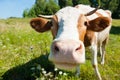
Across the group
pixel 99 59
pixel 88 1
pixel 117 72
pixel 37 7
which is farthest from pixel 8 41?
pixel 37 7

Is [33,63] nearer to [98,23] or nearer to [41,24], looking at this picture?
[41,24]

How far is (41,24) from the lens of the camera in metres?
8.88

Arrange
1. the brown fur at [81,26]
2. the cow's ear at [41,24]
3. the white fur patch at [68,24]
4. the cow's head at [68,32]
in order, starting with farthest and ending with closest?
the cow's ear at [41,24] < the brown fur at [81,26] < the white fur patch at [68,24] < the cow's head at [68,32]

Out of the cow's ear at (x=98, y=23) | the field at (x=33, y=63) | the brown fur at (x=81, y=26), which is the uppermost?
the brown fur at (x=81, y=26)

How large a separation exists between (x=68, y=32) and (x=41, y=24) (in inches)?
72.4

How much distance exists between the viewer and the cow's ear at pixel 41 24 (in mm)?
8758

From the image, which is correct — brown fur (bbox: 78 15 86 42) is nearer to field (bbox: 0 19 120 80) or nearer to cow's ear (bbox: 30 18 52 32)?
cow's ear (bbox: 30 18 52 32)

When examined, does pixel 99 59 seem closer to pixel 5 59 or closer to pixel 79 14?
pixel 5 59

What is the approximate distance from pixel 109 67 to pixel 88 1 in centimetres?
5541

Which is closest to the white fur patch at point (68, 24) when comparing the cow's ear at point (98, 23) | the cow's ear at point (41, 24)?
→ the cow's ear at point (98, 23)

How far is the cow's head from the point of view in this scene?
21.5 feet

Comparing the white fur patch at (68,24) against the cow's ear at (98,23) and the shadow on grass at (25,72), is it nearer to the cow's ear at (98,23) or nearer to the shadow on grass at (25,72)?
the cow's ear at (98,23)

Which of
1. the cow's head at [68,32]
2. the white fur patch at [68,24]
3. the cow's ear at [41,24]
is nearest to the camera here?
the cow's head at [68,32]

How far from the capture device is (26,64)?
1023cm
